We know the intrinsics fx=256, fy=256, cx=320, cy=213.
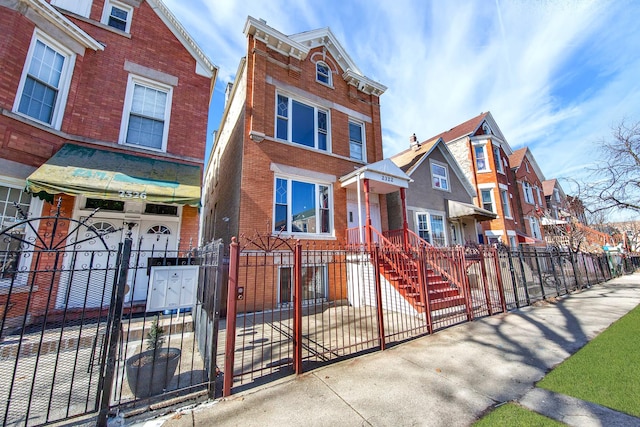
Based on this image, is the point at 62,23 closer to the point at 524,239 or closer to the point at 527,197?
the point at 524,239

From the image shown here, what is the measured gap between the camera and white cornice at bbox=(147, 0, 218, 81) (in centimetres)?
877

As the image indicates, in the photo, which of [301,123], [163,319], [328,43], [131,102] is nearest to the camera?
[163,319]

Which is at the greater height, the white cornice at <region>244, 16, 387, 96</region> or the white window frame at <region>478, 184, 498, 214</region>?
the white cornice at <region>244, 16, 387, 96</region>

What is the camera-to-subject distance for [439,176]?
1554cm

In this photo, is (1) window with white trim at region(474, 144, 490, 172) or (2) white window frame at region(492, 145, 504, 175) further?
(2) white window frame at region(492, 145, 504, 175)

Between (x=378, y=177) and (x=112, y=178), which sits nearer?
(x=112, y=178)

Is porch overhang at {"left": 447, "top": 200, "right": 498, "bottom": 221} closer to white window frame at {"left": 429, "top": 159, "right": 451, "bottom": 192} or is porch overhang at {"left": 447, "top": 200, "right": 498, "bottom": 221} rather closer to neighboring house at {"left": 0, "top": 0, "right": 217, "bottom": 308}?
white window frame at {"left": 429, "top": 159, "right": 451, "bottom": 192}

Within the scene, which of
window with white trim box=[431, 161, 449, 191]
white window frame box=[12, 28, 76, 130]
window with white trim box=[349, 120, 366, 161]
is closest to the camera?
white window frame box=[12, 28, 76, 130]

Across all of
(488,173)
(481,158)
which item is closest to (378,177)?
(488,173)

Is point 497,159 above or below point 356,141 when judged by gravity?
above

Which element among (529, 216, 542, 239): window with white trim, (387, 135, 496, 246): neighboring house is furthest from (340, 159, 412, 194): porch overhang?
(529, 216, 542, 239): window with white trim

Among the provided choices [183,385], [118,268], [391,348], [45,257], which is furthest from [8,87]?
[391,348]

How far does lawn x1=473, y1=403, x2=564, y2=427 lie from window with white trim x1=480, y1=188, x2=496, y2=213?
64.4ft

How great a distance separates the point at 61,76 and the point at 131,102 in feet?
5.24
